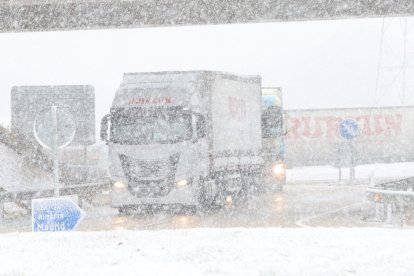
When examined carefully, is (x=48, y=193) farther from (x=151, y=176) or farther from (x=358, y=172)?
(x=358, y=172)

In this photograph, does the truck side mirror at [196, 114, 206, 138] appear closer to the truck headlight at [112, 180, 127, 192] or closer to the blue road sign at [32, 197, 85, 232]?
the truck headlight at [112, 180, 127, 192]

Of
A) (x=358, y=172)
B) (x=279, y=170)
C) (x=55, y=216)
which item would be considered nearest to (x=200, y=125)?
(x=55, y=216)

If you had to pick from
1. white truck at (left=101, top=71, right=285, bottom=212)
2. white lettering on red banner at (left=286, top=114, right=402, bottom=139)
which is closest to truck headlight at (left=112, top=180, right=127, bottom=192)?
white truck at (left=101, top=71, right=285, bottom=212)

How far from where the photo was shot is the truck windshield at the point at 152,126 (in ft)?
64.8

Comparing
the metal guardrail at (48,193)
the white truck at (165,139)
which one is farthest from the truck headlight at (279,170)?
the white truck at (165,139)

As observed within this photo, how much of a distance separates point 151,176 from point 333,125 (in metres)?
27.7

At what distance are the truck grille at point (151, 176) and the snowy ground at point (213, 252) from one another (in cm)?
751

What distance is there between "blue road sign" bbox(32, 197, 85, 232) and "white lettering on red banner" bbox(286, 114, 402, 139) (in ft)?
111

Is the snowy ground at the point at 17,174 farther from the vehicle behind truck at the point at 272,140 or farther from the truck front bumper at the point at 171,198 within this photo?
the vehicle behind truck at the point at 272,140

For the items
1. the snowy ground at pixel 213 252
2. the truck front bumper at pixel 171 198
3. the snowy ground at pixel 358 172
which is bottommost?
the snowy ground at pixel 358 172

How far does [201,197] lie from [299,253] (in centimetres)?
1093

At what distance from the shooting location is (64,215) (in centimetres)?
1197

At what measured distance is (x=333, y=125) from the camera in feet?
151


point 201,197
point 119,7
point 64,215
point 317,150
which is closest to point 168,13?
point 119,7
